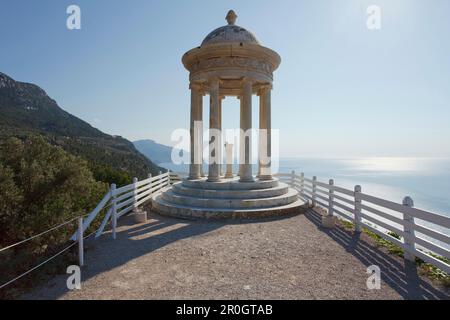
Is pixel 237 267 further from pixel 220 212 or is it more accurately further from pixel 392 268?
pixel 220 212

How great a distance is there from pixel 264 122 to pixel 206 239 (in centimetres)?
760

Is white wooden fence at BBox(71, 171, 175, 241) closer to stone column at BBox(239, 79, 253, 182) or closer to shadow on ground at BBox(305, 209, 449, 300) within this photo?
stone column at BBox(239, 79, 253, 182)

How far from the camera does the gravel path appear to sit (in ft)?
13.3

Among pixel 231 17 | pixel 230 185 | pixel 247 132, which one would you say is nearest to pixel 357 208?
pixel 230 185

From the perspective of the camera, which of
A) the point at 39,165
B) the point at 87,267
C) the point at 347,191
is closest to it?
the point at 87,267

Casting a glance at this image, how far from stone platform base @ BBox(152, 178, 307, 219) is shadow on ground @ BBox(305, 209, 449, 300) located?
258cm

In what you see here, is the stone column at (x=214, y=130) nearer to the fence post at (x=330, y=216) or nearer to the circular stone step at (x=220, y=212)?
the circular stone step at (x=220, y=212)

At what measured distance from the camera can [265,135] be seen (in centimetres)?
1251

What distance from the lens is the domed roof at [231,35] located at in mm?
11984

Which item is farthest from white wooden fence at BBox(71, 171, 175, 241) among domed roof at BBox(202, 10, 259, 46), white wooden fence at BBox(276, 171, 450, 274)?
domed roof at BBox(202, 10, 259, 46)

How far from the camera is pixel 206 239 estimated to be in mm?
6793
